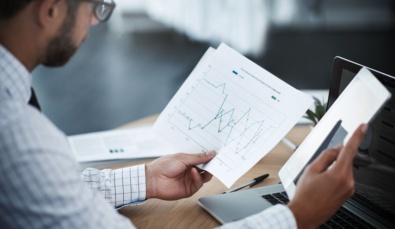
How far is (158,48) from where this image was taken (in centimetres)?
507

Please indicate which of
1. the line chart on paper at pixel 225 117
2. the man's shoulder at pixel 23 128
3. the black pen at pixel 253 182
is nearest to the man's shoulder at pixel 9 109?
the man's shoulder at pixel 23 128

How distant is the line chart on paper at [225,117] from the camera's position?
1.17m

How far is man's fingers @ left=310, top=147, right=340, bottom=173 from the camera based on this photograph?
3.04 ft

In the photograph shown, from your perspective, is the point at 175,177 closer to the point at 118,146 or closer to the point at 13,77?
the point at 118,146

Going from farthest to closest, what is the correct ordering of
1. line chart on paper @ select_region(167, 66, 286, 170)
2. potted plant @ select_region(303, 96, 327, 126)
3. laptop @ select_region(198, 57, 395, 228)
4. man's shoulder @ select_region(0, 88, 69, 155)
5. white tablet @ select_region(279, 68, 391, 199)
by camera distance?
potted plant @ select_region(303, 96, 327, 126) < line chart on paper @ select_region(167, 66, 286, 170) < laptop @ select_region(198, 57, 395, 228) < white tablet @ select_region(279, 68, 391, 199) < man's shoulder @ select_region(0, 88, 69, 155)

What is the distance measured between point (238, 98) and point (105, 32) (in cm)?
434

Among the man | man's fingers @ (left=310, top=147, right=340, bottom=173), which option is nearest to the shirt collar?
the man

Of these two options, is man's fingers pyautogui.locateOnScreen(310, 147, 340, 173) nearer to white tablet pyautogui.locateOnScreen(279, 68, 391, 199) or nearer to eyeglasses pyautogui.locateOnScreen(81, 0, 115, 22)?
white tablet pyautogui.locateOnScreen(279, 68, 391, 199)

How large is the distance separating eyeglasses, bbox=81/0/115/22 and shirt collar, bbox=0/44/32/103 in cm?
18

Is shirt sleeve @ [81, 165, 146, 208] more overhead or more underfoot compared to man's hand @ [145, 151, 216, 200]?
more underfoot

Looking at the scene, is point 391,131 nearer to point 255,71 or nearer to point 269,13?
point 255,71

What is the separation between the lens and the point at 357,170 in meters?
1.15

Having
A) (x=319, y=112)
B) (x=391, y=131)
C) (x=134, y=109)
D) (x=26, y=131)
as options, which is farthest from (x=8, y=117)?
A: (x=134, y=109)

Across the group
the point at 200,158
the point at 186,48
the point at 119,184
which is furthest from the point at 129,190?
the point at 186,48
